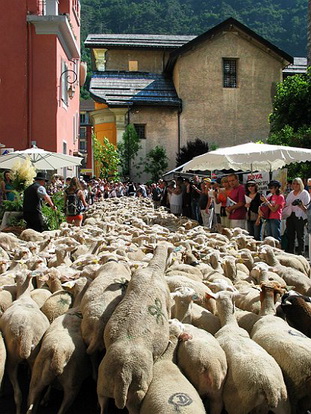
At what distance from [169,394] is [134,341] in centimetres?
49

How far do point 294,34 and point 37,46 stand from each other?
71716 millimetres

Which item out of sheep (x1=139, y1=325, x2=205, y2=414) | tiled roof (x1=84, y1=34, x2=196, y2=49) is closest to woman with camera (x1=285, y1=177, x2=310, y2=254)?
sheep (x1=139, y1=325, x2=205, y2=414)

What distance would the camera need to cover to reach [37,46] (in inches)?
820

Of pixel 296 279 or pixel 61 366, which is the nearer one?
pixel 61 366

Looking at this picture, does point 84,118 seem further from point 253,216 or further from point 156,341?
point 156,341

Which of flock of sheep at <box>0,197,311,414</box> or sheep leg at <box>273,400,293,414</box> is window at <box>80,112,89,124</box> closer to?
flock of sheep at <box>0,197,311,414</box>

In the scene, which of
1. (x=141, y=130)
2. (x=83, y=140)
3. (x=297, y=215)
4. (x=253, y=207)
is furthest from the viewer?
(x=83, y=140)

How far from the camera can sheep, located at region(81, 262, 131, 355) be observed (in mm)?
4602

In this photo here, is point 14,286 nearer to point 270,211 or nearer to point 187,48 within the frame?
→ point 270,211

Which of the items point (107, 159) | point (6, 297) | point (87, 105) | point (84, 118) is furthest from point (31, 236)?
point (84, 118)

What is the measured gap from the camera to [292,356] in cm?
425

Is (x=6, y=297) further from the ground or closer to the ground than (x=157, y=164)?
closer to the ground

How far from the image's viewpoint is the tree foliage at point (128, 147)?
38.8 meters

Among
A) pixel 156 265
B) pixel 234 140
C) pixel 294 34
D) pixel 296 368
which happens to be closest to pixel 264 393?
pixel 296 368
